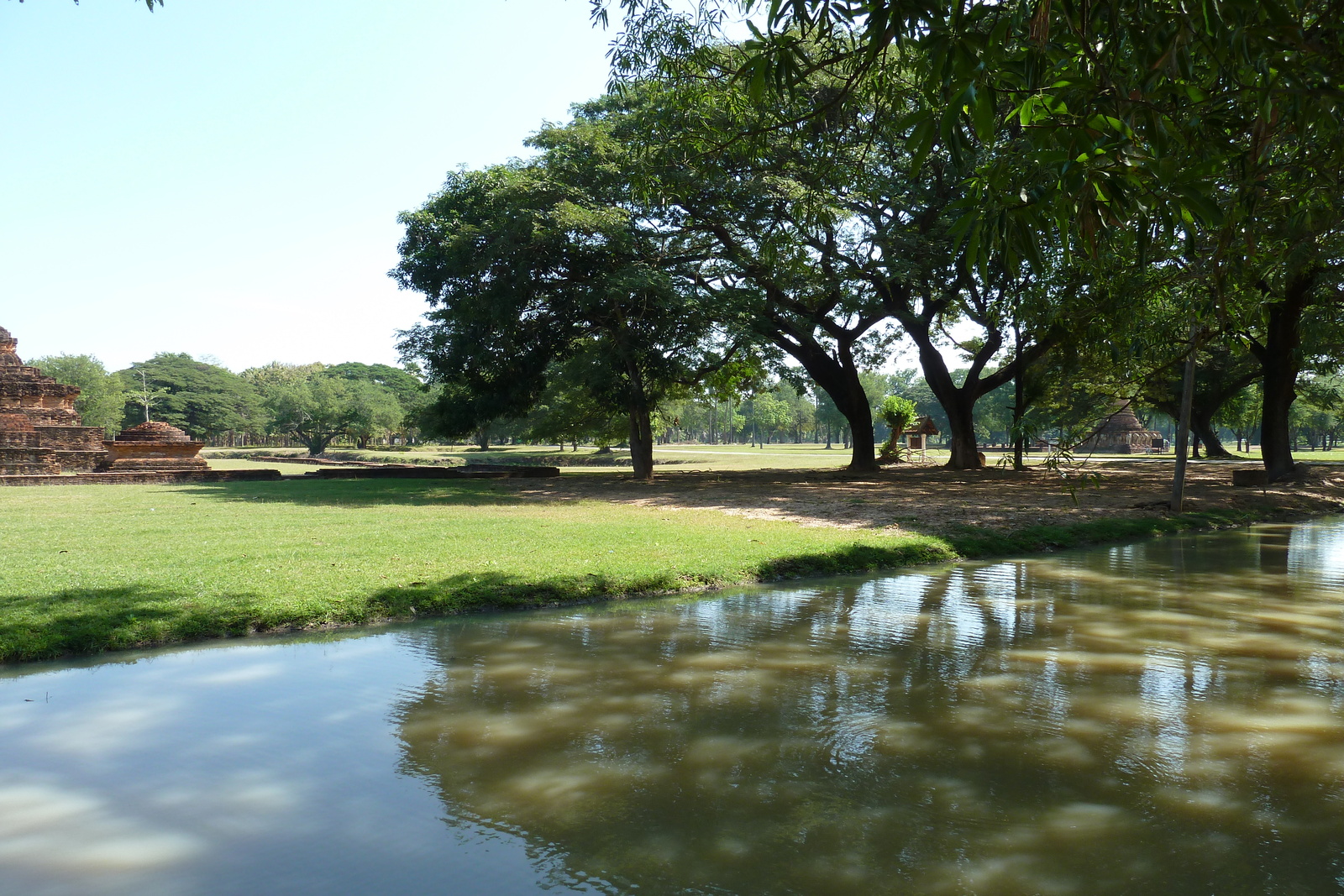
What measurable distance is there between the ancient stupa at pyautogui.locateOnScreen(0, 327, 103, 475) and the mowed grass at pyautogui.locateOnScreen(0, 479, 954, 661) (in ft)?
33.2

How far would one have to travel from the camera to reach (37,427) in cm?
2647

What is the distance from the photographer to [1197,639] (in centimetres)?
702

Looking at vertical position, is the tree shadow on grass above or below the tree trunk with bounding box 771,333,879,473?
below

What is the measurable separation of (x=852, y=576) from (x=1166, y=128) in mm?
7088

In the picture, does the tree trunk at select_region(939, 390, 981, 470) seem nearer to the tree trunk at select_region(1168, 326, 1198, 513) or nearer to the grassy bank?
the tree trunk at select_region(1168, 326, 1198, 513)

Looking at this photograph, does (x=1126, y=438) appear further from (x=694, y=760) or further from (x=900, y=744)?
(x=694, y=760)

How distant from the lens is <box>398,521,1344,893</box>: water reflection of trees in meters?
3.43

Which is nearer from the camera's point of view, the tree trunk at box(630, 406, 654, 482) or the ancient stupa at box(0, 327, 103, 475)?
the tree trunk at box(630, 406, 654, 482)

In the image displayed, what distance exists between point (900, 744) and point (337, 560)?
6972 mm

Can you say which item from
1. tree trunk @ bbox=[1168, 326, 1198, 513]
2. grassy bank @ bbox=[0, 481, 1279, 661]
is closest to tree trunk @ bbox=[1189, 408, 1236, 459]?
tree trunk @ bbox=[1168, 326, 1198, 513]

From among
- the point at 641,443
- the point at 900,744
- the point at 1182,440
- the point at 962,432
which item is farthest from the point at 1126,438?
the point at 900,744

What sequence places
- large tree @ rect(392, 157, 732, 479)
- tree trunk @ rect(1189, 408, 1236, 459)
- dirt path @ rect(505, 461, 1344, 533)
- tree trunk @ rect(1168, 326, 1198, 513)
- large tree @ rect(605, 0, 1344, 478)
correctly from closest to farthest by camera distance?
large tree @ rect(605, 0, 1344, 478)
tree trunk @ rect(1168, 326, 1198, 513)
dirt path @ rect(505, 461, 1344, 533)
large tree @ rect(392, 157, 732, 479)
tree trunk @ rect(1189, 408, 1236, 459)

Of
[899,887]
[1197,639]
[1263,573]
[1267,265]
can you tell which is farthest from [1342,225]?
[899,887]

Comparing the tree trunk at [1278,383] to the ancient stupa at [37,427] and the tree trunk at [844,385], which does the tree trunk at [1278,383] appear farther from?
the ancient stupa at [37,427]
